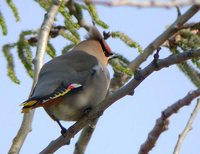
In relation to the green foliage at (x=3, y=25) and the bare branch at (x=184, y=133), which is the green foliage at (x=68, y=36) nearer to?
the green foliage at (x=3, y=25)

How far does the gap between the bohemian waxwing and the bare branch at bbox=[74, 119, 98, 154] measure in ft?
0.54

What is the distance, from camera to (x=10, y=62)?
3105mm

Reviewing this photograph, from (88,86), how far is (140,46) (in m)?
0.47

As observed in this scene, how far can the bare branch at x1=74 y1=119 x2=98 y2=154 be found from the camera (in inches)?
104

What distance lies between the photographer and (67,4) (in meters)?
3.21

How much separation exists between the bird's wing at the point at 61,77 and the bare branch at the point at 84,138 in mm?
246

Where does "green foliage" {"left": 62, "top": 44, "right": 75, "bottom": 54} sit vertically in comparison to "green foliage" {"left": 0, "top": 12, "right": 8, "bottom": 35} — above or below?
below

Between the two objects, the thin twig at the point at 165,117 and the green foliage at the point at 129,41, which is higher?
the green foliage at the point at 129,41


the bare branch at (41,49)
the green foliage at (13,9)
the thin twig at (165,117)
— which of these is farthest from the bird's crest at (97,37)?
the thin twig at (165,117)

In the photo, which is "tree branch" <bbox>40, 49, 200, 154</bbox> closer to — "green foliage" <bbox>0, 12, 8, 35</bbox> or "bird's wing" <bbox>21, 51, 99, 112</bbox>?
"bird's wing" <bbox>21, 51, 99, 112</bbox>

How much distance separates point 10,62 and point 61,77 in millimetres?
325

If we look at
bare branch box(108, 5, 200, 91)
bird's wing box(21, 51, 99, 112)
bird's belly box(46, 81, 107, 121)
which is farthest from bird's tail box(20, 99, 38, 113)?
bare branch box(108, 5, 200, 91)

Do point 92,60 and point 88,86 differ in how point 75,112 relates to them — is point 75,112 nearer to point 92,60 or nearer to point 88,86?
point 88,86

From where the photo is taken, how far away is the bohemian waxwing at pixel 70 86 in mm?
2879
